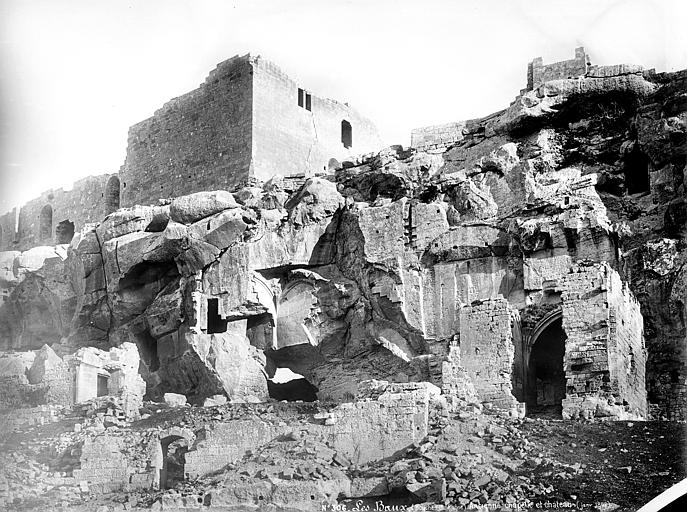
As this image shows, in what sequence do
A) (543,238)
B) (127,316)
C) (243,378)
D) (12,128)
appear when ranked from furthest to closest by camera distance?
(127,316) → (243,378) → (543,238) → (12,128)

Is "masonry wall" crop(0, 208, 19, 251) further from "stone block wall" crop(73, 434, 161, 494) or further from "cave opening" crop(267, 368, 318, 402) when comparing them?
"stone block wall" crop(73, 434, 161, 494)

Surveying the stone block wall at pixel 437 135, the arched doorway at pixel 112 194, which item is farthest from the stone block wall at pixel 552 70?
the arched doorway at pixel 112 194

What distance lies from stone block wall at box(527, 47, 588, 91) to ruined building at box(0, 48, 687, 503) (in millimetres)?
61

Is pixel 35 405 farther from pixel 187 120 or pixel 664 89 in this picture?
pixel 664 89

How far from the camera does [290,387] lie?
1297 inches

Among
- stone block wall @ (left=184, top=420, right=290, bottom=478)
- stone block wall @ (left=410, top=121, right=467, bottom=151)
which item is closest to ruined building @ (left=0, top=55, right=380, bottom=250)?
stone block wall @ (left=410, top=121, right=467, bottom=151)

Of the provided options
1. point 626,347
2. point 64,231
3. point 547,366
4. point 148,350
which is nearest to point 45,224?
point 64,231

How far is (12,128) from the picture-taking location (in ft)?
80.2

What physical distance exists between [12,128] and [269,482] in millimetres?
8103

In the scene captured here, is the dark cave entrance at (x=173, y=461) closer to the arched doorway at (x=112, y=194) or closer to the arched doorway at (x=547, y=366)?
the arched doorway at (x=547, y=366)

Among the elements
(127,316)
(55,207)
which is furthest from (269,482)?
(55,207)

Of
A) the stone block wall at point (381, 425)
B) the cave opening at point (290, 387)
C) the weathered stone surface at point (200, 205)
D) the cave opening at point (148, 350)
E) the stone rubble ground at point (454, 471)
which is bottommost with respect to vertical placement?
the stone rubble ground at point (454, 471)

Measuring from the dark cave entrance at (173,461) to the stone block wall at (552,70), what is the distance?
15029 millimetres

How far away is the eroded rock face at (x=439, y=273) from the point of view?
27.6 meters
